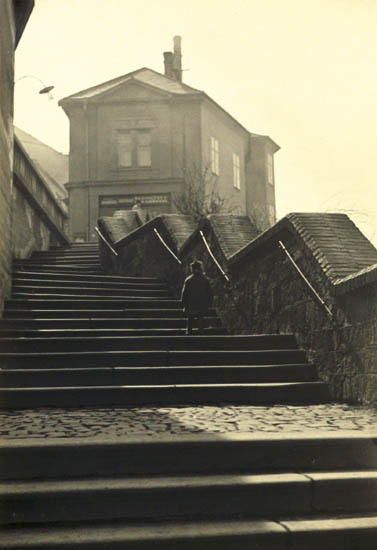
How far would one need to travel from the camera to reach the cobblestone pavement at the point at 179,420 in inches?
200

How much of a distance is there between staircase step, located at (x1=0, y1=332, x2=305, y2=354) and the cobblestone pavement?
4.58 ft

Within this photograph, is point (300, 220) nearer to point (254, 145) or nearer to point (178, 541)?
point (178, 541)

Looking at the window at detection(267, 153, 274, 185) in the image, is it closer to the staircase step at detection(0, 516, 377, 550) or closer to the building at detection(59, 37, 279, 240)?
the building at detection(59, 37, 279, 240)

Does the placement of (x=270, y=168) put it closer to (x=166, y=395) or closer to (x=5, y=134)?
(x=5, y=134)

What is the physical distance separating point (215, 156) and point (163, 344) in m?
22.7

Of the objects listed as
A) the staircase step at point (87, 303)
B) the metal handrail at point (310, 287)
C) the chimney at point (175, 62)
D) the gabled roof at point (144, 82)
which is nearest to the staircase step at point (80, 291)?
the staircase step at point (87, 303)

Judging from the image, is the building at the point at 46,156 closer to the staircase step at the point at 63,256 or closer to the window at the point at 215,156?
the window at the point at 215,156

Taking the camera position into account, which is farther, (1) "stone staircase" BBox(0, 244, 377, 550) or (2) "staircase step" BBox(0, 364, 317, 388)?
(2) "staircase step" BBox(0, 364, 317, 388)

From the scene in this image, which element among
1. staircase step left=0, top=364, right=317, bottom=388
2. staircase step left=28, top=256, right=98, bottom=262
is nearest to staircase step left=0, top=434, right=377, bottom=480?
staircase step left=0, top=364, right=317, bottom=388

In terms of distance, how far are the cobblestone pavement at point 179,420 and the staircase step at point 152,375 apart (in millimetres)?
597

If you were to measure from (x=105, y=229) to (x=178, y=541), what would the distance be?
1194cm

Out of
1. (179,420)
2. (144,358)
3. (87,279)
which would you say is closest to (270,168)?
(87,279)

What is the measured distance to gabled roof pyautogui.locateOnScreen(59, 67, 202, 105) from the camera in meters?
28.3

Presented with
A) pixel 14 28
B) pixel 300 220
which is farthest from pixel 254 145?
pixel 300 220
